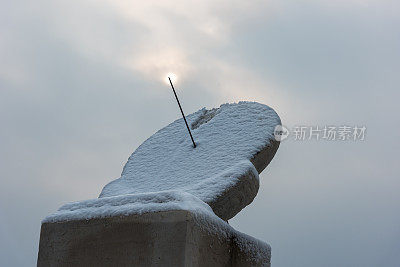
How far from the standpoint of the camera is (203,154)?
13.2 ft

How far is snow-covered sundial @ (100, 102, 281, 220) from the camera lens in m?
3.41

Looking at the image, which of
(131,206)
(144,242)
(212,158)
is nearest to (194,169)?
(212,158)

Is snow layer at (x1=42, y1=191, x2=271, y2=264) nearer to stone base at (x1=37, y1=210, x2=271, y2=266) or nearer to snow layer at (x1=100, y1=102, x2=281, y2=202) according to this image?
stone base at (x1=37, y1=210, x2=271, y2=266)

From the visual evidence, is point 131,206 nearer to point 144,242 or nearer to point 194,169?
point 144,242

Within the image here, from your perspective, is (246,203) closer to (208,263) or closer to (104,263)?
(208,263)

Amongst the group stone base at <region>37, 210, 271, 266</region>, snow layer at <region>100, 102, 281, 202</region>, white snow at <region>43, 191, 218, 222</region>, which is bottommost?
stone base at <region>37, 210, 271, 266</region>

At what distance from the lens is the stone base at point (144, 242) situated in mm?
2713

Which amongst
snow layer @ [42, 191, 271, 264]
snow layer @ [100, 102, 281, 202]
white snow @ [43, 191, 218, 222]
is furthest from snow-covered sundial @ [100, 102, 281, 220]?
white snow @ [43, 191, 218, 222]

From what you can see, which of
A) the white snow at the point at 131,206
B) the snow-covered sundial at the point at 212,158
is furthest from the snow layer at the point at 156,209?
the snow-covered sundial at the point at 212,158

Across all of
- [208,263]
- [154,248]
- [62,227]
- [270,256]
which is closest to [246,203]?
[270,256]

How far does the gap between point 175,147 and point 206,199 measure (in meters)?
1.23

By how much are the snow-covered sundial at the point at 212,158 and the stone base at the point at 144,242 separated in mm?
308

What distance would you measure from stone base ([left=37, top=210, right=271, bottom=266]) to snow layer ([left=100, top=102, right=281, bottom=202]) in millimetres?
376

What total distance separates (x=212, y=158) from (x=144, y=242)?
120cm
